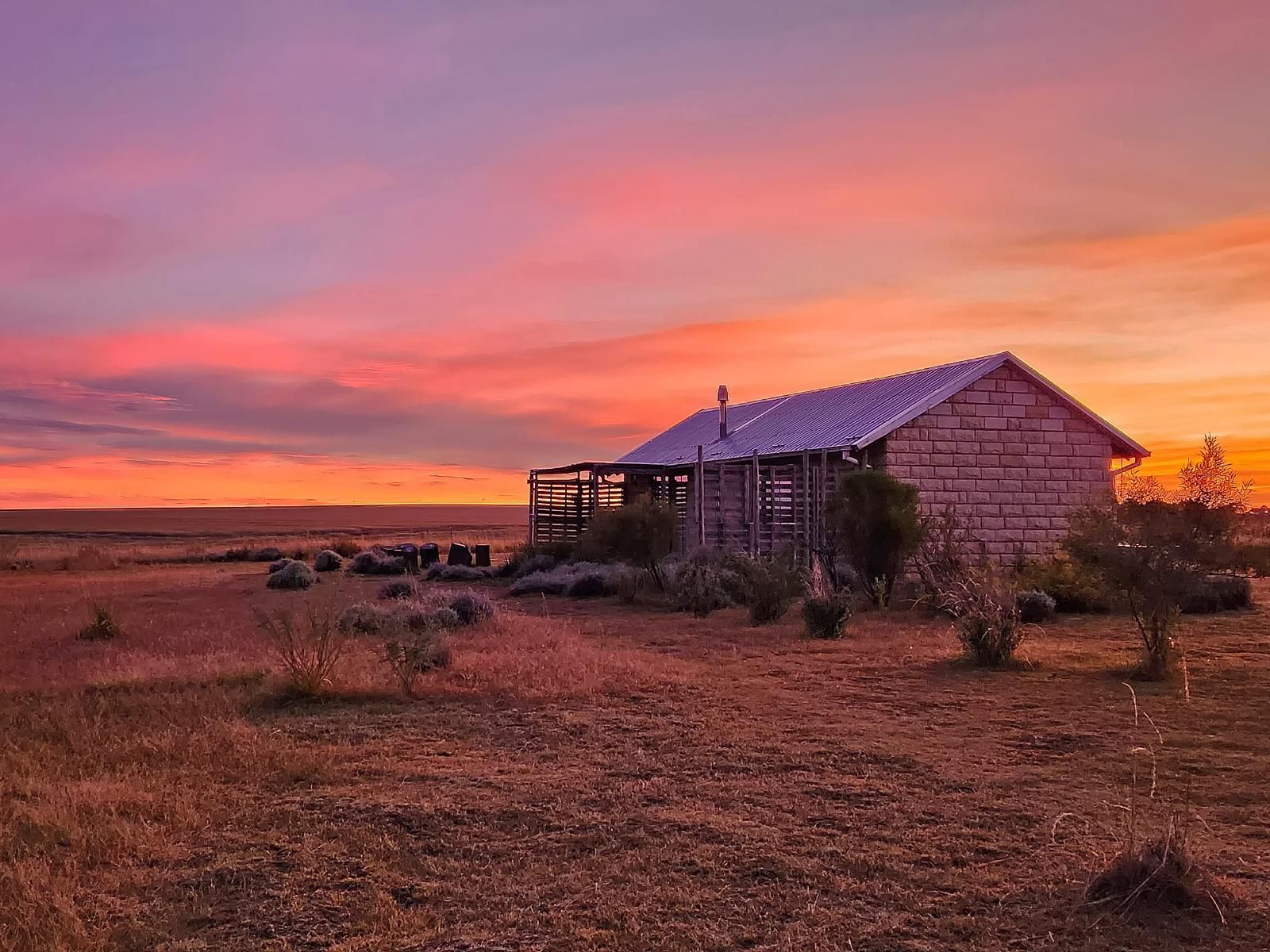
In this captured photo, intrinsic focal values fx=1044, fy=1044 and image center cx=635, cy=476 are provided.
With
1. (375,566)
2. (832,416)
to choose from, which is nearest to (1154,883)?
(832,416)

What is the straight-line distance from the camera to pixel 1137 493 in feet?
38.8

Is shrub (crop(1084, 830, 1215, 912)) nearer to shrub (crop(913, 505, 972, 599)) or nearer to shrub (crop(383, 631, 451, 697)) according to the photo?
shrub (crop(383, 631, 451, 697))

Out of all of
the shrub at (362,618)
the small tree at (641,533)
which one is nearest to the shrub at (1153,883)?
the shrub at (362,618)

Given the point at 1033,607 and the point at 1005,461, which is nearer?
the point at 1033,607

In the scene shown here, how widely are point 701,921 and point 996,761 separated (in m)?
3.43

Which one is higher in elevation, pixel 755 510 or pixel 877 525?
→ pixel 755 510

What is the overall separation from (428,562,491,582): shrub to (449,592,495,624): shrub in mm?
11220

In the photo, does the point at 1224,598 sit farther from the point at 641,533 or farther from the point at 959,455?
the point at 641,533

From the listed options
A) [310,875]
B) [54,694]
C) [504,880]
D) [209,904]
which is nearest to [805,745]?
[504,880]

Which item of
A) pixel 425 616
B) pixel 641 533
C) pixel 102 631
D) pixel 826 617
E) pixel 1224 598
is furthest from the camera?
pixel 641 533

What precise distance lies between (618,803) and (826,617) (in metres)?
8.01

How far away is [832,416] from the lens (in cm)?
2423

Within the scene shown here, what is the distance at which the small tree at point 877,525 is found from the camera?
18.0 metres

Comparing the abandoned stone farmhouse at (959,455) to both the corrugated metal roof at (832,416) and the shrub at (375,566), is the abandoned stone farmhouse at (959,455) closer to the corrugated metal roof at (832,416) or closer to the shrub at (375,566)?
the corrugated metal roof at (832,416)
